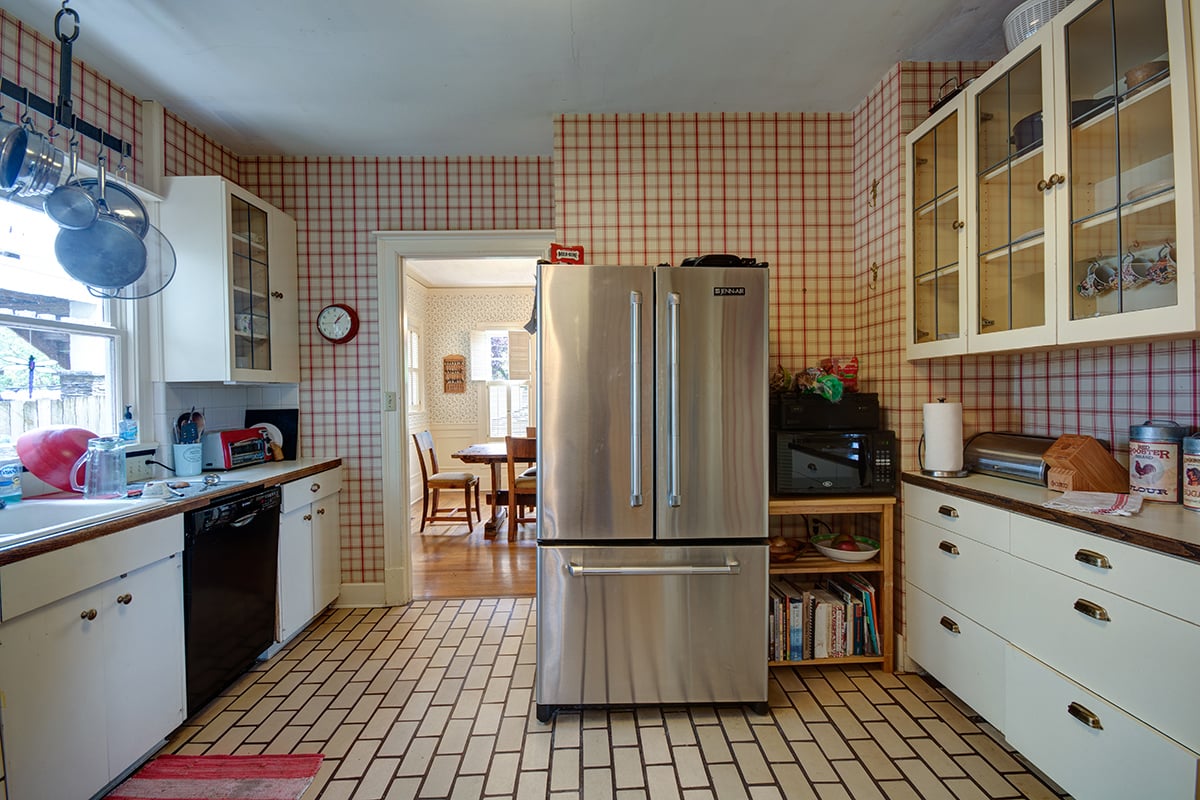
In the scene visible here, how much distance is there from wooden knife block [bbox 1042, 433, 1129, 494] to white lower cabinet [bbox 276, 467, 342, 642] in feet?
9.86

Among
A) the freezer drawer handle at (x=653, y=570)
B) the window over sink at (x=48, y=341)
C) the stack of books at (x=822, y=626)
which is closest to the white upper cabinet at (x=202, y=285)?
the window over sink at (x=48, y=341)

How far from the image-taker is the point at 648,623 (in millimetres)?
1969

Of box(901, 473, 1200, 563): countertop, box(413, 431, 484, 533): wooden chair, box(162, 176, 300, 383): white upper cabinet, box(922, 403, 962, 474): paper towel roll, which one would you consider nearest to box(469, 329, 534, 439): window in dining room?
box(413, 431, 484, 533): wooden chair

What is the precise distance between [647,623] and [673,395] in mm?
825

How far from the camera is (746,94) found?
2465 millimetres

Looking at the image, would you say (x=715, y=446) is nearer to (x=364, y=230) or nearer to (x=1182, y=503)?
(x=1182, y=503)

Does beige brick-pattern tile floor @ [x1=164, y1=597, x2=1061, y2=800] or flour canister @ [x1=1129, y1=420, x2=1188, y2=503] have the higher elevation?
flour canister @ [x1=1129, y1=420, x2=1188, y2=503]

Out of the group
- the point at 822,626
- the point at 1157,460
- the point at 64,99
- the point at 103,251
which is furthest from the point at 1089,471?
the point at 64,99

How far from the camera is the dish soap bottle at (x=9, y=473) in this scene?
1.79 meters

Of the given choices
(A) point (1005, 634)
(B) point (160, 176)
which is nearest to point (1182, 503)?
(A) point (1005, 634)

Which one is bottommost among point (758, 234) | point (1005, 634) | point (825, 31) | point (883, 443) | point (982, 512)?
point (1005, 634)

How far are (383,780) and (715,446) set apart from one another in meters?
1.51

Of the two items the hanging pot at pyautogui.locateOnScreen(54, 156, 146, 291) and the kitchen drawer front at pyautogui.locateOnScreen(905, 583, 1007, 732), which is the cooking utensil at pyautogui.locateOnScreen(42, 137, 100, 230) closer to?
the hanging pot at pyautogui.locateOnScreen(54, 156, 146, 291)

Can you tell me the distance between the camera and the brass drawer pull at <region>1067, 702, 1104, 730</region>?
4.54 ft
